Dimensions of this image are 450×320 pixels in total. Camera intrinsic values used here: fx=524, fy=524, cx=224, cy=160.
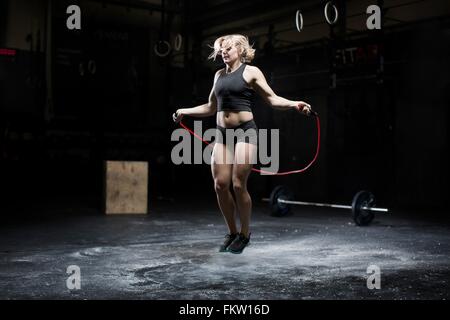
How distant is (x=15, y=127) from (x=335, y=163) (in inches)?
284

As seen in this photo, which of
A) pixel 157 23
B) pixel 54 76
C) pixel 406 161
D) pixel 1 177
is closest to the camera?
pixel 406 161

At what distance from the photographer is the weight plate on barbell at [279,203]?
7.58 meters

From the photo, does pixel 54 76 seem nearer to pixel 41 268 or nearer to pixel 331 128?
pixel 331 128

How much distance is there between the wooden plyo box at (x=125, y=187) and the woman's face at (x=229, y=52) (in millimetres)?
3677

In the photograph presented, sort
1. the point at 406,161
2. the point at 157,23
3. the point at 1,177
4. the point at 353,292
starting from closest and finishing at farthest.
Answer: the point at 353,292
the point at 406,161
the point at 1,177
the point at 157,23

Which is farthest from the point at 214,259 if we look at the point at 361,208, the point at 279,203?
the point at 279,203

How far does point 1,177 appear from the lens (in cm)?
1157

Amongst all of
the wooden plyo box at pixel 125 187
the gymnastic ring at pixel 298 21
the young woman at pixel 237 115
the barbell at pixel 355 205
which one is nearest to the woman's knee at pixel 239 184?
the young woman at pixel 237 115

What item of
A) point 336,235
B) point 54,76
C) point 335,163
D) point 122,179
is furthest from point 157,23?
point 336,235

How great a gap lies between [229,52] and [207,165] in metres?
9.65

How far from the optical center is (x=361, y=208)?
670cm

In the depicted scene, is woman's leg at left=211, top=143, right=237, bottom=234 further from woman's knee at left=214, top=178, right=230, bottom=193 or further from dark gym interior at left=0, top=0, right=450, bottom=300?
dark gym interior at left=0, top=0, right=450, bottom=300

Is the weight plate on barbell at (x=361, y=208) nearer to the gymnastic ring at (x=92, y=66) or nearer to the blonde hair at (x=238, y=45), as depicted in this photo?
the blonde hair at (x=238, y=45)

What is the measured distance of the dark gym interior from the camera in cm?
366
